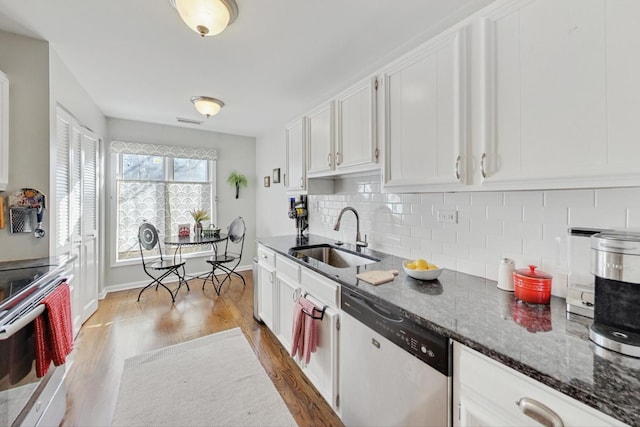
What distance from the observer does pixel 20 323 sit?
1106mm

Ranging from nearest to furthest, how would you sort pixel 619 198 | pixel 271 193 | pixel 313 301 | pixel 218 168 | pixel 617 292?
pixel 617 292 < pixel 619 198 < pixel 313 301 < pixel 271 193 < pixel 218 168

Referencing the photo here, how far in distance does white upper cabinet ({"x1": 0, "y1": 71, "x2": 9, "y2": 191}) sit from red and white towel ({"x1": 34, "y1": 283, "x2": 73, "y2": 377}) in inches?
37.3

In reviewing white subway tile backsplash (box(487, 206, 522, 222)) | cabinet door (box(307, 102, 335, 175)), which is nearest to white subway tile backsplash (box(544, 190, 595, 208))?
white subway tile backsplash (box(487, 206, 522, 222))

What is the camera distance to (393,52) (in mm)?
2096

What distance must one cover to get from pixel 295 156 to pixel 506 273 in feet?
6.91

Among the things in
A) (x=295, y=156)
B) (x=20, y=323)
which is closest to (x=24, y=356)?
(x=20, y=323)

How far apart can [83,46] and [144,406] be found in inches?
105

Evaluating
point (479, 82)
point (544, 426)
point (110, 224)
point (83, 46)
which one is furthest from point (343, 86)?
point (110, 224)

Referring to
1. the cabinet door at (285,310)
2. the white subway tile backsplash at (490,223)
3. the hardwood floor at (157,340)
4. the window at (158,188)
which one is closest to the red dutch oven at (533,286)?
the white subway tile backsplash at (490,223)

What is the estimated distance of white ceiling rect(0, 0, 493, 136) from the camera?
1.63m

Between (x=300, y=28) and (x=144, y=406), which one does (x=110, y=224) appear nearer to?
(x=144, y=406)

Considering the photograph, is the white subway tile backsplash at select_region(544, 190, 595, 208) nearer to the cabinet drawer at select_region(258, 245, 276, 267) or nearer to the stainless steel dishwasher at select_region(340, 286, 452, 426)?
the stainless steel dishwasher at select_region(340, 286, 452, 426)

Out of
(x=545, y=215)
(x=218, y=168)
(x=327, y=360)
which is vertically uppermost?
(x=218, y=168)

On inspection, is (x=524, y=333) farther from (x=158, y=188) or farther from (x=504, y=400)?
(x=158, y=188)
